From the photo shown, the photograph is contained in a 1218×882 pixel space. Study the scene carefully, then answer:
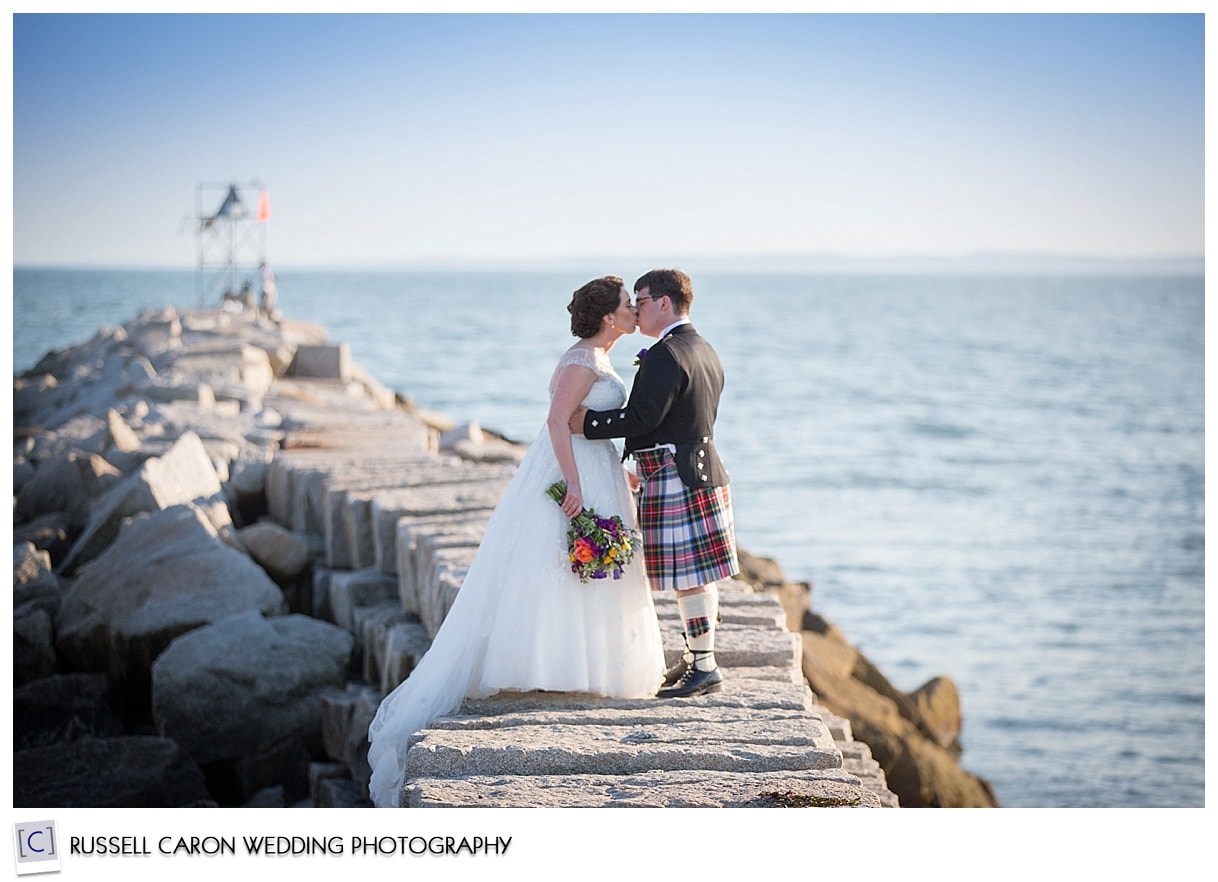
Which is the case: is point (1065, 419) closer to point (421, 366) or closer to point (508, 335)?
point (421, 366)

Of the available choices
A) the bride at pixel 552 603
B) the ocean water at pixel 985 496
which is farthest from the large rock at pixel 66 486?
the ocean water at pixel 985 496

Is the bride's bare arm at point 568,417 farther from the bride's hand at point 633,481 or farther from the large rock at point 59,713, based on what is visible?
the large rock at point 59,713

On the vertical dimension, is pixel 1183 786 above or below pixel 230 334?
below

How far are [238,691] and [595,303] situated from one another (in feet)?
8.78

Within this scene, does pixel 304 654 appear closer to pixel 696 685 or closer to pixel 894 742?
pixel 696 685

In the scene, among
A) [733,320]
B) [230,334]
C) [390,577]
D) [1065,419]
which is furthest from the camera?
Answer: [733,320]

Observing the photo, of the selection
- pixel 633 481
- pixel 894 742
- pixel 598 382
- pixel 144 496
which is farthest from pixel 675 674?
pixel 144 496

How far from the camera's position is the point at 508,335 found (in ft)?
152

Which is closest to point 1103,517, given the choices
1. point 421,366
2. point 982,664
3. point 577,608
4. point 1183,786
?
point 982,664

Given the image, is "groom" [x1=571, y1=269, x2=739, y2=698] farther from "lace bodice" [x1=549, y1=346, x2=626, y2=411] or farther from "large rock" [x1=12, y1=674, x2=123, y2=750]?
"large rock" [x1=12, y1=674, x2=123, y2=750]

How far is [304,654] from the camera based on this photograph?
6273 mm

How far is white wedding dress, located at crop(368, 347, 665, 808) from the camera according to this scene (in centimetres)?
484

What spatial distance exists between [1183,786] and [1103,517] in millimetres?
9950
